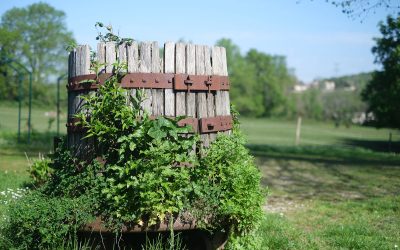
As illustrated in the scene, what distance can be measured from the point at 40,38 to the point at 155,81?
31.7 m

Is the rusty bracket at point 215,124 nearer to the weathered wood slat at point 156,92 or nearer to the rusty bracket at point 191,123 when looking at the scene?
the rusty bracket at point 191,123

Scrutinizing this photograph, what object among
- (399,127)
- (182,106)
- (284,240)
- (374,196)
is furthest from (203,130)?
(399,127)

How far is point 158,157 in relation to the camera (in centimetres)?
375

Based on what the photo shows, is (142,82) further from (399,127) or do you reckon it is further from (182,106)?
(399,127)

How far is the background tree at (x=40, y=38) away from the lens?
27.3 metres

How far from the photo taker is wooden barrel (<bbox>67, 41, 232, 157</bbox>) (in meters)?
4.08

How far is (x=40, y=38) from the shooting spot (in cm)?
3256

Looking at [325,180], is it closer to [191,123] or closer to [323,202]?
[323,202]

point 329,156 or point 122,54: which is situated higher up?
point 122,54

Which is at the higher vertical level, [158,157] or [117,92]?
[117,92]

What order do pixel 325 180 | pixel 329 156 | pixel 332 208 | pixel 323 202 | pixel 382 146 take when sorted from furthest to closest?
pixel 382 146, pixel 329 156, pixel 325 180, pixel 323 202, pixel 332 208

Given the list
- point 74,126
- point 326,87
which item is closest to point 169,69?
point 74,126

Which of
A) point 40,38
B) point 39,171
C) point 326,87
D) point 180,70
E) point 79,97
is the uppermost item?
point 326,87

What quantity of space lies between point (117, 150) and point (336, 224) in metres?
4.06
